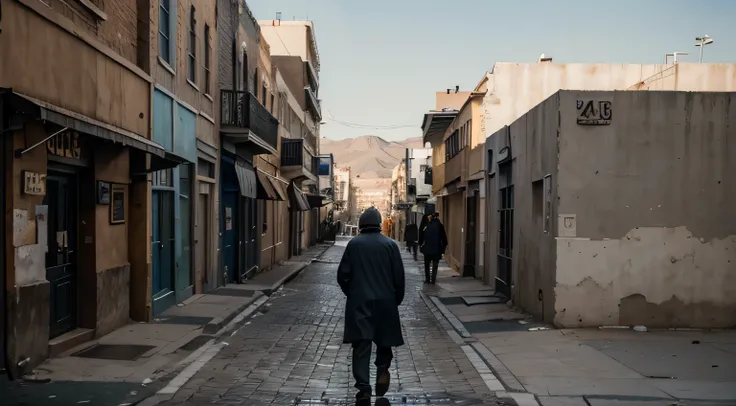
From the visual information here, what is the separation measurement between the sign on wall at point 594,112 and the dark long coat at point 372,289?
527cm

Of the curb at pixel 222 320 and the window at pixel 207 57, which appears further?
the window at pixel 207 57

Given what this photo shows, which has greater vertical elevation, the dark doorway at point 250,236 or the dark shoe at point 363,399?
the dark doorway at point 250,236

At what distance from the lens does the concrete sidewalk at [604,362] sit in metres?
7.34

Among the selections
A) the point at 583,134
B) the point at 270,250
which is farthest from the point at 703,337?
the point at 270,250

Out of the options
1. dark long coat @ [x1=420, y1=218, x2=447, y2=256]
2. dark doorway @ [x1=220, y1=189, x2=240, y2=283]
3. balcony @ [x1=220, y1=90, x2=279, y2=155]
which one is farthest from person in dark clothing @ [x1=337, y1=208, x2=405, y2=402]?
dark long coat @ [x1=420, y1=218, x2=447, y2=256]

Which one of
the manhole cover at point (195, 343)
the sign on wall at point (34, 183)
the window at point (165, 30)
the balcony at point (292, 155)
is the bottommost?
the manhole cover at point (195, 343)

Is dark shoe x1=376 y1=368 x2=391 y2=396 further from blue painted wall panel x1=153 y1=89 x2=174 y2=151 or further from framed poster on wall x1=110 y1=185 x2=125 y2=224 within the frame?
blue painted wall panel x1=153 y1=89 x2=174 y2=151

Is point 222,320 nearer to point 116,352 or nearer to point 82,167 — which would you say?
point 116,352

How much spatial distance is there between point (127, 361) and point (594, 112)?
763 centimetres

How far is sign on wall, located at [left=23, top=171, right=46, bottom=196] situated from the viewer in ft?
26.8

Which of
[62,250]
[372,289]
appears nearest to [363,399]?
[372,289]

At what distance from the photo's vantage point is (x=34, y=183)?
27.5 feet

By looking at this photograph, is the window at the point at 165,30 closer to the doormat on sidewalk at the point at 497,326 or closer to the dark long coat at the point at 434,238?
the doormat on sidewalk at the point at 497,326

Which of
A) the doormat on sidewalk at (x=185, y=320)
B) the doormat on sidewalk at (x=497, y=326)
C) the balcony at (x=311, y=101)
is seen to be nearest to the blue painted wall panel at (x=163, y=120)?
the doormat on sidewalk at (x=185, y=320)
